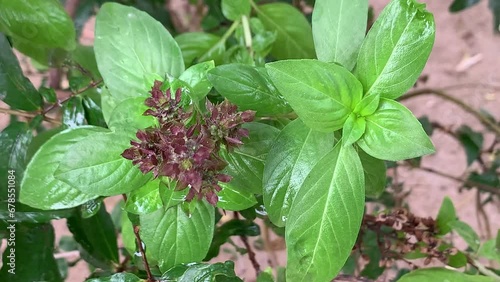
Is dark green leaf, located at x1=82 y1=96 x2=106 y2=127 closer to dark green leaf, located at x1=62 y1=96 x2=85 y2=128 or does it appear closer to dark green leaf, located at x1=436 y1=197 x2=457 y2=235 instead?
dark green leaf, located at x1=62 y1=96 x2=85 y2=128

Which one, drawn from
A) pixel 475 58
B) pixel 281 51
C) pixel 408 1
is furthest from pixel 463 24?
pixel 408 1

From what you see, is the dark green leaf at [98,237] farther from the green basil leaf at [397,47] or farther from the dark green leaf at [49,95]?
the green basil leaf at [397,47]

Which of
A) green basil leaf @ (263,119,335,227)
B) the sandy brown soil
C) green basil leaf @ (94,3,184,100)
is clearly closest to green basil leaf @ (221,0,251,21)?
green basil leaf @ (94,3,184,100)

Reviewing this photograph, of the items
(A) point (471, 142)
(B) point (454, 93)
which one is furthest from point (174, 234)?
(B) point (454, 93)

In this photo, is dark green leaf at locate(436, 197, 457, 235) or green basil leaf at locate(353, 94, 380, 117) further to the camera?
dark green leaf at locate(436, 197, 457, 235)

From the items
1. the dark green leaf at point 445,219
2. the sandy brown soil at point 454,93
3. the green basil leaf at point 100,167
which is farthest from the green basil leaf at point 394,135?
the sandy brown soil at point 454,93

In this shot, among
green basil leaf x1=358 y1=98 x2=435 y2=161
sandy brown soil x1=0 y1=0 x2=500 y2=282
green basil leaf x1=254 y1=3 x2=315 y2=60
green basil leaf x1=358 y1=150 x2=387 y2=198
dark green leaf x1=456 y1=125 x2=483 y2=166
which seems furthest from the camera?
sandy brown soil x1=0 y1=0 x2=500 y2=282

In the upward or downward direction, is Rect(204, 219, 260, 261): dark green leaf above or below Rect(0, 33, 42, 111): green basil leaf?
below

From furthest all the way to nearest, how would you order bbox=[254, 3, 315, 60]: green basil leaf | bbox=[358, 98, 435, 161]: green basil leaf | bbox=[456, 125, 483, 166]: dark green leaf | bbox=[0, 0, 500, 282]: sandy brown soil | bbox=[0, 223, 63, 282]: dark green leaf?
1. bbox=[0, 0, 500, 282]: sandy brown soil
2. bbox=[456, 125, 483, 166]: dark green leaf
3. bbox=[254, 3, 315, 60]: green basil leaf
4. bbox=[0, 223, 63, 282]: dark green leaf
5. bbox=[358, 98, 435, 161]: green basil leaf
